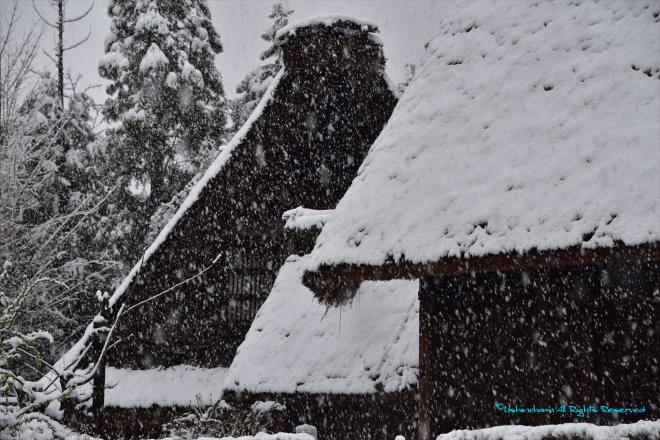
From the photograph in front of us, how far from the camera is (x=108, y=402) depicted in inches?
380

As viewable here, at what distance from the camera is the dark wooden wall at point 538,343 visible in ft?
16.2

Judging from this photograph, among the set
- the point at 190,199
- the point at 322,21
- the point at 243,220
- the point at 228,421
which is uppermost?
the point at 322,21

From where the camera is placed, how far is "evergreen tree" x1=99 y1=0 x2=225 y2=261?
20.4 m

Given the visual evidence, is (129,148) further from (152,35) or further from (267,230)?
(267,230)

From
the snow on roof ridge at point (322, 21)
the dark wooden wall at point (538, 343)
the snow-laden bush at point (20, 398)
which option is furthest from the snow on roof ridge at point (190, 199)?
the snow-laden bush at point (20, 398)

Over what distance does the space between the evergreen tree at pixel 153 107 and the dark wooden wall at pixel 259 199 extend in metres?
10.5

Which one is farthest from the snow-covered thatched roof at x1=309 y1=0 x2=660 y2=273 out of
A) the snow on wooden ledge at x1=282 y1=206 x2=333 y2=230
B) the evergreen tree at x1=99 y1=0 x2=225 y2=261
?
the evergreen tree at x1=99 y1=0 x2=225 y2=261

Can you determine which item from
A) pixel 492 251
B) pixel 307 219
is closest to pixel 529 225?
pixel 492 251

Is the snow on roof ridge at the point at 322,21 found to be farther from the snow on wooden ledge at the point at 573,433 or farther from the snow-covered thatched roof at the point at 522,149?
the snow on wooden ledge at the point at 573,433

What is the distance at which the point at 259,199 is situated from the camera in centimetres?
1073

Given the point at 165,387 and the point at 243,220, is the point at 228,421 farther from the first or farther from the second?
the point at 243,220

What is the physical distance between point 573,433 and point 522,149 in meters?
2.96

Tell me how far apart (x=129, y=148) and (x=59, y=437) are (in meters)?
19.1

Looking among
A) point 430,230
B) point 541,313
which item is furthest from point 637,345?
point 430,230
